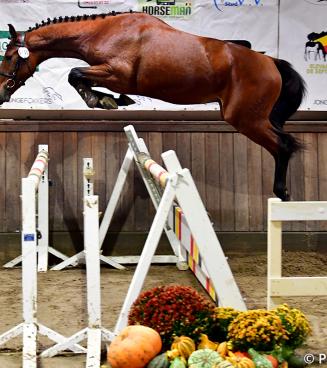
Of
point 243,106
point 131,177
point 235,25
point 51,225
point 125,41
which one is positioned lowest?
point 51,225

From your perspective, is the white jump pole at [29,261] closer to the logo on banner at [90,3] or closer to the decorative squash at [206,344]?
the decorative squash at [206,344]

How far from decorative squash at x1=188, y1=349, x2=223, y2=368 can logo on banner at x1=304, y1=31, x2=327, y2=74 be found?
3789 mm

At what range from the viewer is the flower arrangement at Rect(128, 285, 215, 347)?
2459mm

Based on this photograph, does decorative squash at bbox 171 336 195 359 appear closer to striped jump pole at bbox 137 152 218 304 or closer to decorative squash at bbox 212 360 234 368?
decorative squash at bbox 212 360 234 368

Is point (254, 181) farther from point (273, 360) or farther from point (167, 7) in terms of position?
point (273, 360)

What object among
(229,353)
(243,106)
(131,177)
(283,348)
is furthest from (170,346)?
(131,177)

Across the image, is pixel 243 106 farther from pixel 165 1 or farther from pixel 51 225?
pixel 51 225

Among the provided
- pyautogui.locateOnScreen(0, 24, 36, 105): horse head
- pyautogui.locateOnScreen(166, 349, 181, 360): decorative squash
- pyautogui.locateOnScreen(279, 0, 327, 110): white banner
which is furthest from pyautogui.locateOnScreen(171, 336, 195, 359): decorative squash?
pyautogui.locateOnScreen(279, 0, 327, 110): white banner

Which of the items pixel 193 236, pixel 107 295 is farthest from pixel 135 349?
pixel 107 295

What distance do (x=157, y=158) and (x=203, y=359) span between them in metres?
3.50

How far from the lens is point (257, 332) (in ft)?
7.80

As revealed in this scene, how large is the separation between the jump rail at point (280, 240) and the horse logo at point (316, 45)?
123 inches

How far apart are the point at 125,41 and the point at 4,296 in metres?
2.08

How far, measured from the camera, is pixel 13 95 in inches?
212
